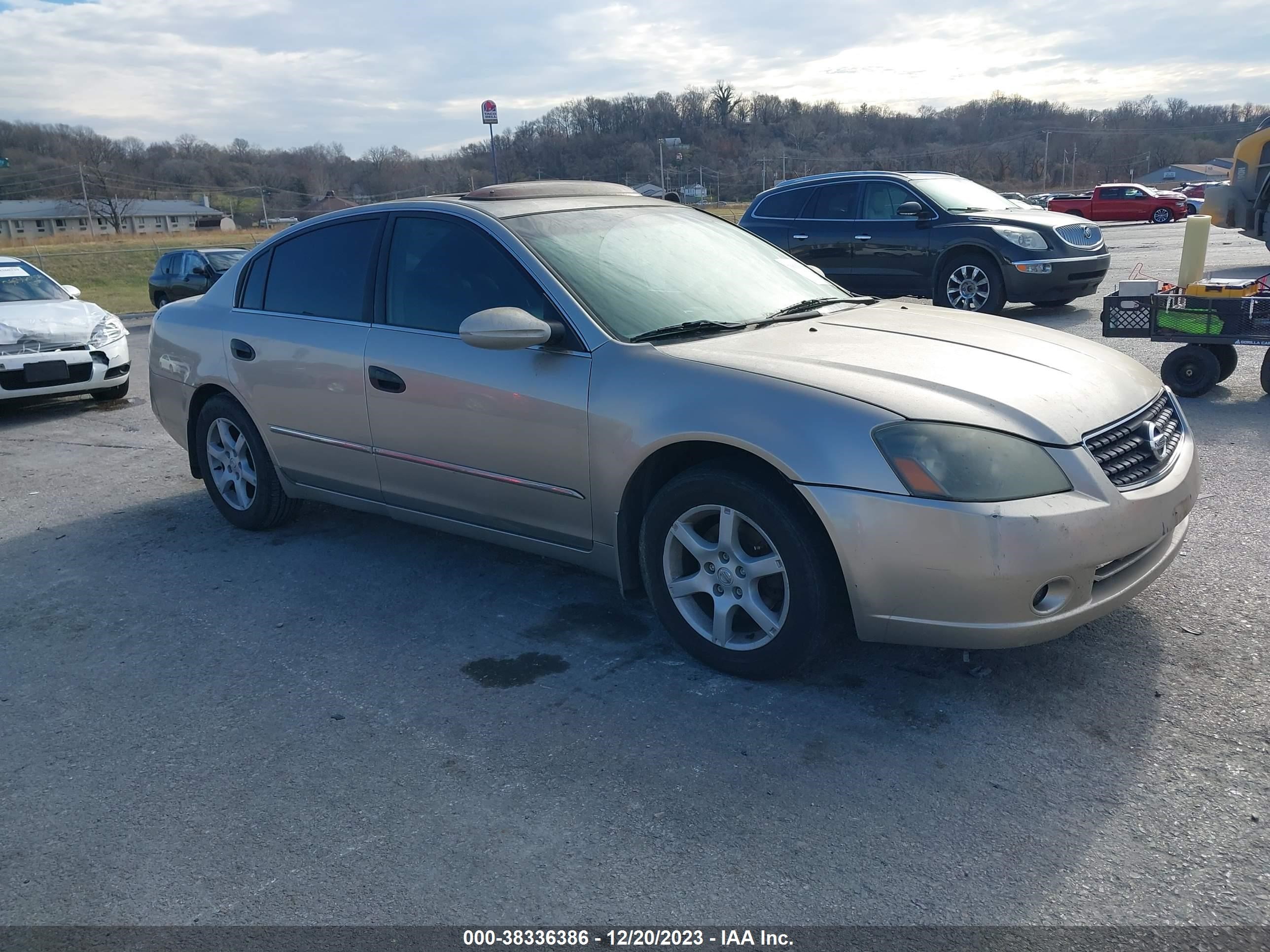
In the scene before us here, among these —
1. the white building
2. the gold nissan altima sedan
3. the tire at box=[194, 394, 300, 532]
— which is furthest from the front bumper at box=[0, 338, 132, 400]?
the white building

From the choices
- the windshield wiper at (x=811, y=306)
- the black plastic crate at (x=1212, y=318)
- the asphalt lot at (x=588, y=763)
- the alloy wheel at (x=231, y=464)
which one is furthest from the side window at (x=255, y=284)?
the black plastic crate at (x=1212, y=318)

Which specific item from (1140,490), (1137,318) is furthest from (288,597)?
(1137,318)

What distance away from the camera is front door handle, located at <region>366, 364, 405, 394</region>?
14.0 ft

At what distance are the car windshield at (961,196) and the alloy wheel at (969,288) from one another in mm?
754

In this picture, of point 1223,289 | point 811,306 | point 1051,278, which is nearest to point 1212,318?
point 1223,289

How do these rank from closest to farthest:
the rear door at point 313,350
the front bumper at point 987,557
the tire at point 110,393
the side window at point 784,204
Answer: the front bumper at point 987,557, the rear door at point 313,350, the tire at point 110,393, the side window at point 784,204

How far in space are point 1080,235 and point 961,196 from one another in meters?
1.46

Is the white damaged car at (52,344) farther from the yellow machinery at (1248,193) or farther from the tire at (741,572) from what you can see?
the yellow machinery at (1248,193)

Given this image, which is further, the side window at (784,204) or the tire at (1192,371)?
the side window at (784,204)

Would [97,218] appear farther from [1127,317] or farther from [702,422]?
[702,422]

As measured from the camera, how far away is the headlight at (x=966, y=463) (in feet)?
9.62

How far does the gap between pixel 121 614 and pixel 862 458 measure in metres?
3.34

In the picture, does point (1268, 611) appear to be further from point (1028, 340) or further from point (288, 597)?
point (288, 597)

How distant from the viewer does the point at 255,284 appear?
520 centimetres
